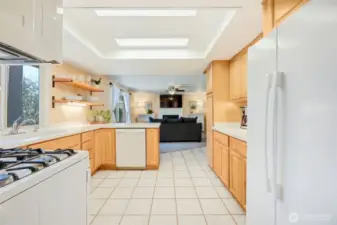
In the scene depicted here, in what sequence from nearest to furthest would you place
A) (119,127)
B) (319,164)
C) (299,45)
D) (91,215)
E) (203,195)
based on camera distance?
(319,164), (299,45), (91,215), (203,195), (119,127)

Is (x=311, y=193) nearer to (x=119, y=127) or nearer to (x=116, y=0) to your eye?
(x=116, y=0)

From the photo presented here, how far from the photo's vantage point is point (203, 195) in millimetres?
3156

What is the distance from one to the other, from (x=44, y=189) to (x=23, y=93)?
277cm

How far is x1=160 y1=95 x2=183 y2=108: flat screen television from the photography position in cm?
1365

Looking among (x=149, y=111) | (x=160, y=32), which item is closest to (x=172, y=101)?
(x=149, y=111)

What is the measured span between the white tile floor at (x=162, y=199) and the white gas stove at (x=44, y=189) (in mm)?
1266

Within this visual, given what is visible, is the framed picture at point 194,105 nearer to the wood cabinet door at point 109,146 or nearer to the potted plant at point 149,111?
the potted plant at point 149,111

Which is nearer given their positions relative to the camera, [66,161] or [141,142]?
[66,161]

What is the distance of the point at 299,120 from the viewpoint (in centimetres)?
104

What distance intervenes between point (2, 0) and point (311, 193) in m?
1.58

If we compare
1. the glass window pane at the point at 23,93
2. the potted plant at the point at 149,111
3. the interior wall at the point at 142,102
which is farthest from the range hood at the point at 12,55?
the interior wall at the point at 142,102

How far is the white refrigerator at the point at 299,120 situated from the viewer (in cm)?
86

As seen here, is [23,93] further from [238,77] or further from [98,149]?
[238,77]

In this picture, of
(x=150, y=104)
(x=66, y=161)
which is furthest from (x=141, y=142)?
(x=150, y=104)
